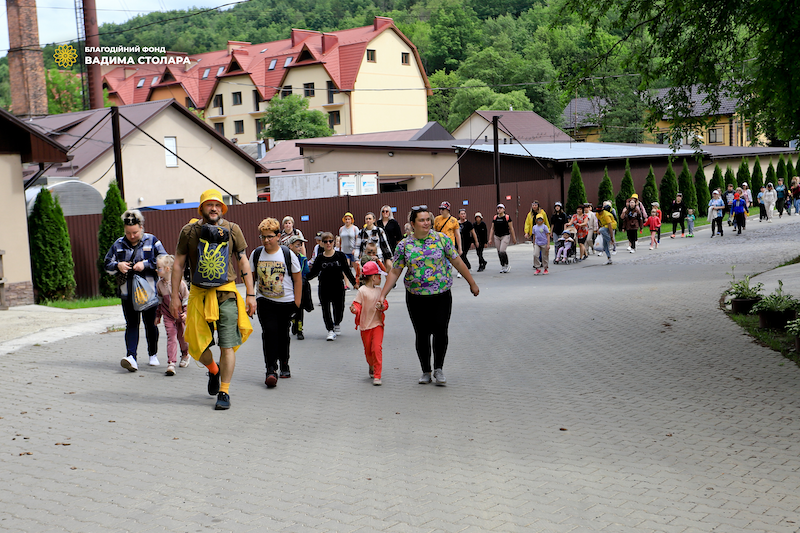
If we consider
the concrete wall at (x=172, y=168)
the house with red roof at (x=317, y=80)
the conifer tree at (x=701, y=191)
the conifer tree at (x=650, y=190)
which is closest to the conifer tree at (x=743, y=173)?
the conifer tree at (x=701, y=191)

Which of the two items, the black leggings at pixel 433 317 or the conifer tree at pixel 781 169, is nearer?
the black leggings at pixel 433 317

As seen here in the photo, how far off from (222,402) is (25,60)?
33.0 meters

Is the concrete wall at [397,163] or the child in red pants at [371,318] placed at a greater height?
the concrete wall at [397,163]

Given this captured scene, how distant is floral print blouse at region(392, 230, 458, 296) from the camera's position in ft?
26.2

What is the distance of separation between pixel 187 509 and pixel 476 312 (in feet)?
31.5

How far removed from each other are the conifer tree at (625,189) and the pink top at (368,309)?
30.7 m

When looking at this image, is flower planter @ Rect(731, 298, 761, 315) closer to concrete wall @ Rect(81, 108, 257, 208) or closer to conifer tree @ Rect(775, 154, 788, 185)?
concrete wall @ Rect(81, 108, 257, 208)

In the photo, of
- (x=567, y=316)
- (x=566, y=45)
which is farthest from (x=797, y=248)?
(x=566, y=45)

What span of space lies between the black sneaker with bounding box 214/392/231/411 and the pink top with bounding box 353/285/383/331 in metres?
1.80

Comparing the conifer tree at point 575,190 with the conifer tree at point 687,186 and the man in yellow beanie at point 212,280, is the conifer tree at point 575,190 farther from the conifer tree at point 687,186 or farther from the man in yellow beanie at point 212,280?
the man in yellow beanie at point 212,280

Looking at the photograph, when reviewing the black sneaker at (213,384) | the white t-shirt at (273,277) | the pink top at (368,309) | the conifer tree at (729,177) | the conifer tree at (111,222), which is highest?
the conifer tree at (729,177)

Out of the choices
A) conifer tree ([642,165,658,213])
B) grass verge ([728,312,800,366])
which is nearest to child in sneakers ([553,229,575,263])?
grass verge ([728,312,800,366])

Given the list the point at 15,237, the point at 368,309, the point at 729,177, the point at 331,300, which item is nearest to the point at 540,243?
the point at 331,300

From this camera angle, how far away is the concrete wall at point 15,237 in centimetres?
1634
